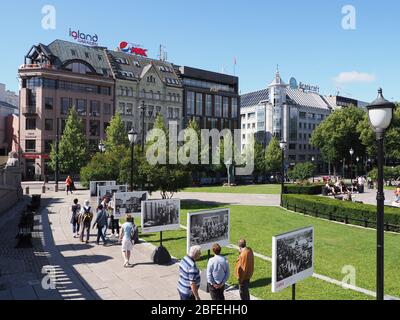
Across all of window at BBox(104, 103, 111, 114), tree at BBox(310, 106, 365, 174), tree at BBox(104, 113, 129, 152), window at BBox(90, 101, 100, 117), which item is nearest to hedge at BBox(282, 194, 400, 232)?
tree at BBox(104, 113, 129, 152)

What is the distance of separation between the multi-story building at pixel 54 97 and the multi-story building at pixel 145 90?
3740 mm

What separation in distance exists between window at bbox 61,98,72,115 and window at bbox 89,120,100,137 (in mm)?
4756

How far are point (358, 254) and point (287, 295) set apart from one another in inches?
241

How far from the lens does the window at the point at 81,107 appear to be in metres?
69.4

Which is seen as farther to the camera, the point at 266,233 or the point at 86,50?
Result: the point at 86,50

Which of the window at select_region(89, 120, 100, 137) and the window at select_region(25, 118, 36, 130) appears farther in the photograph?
the window at select_region(89, 120, 100, 137)

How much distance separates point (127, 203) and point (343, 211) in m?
13.5

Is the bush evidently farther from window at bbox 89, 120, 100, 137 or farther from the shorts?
window at bbox 89, 120, 100, 137

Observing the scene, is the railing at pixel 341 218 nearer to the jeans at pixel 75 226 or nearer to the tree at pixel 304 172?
the jeans at pixel 75 226

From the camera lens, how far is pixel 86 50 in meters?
74.8

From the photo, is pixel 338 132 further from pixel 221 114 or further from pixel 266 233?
pixel 266 233

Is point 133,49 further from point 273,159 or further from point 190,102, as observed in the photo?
point 273,159

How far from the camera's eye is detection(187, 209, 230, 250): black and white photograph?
42.4 feet

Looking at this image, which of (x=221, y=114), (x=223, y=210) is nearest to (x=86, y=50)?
(x=221, y=114)
